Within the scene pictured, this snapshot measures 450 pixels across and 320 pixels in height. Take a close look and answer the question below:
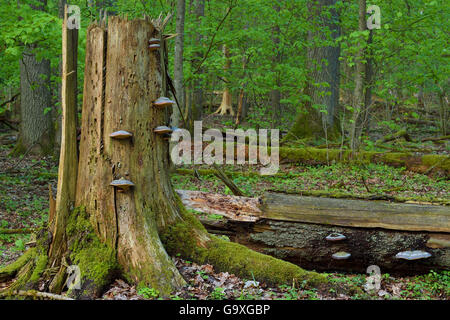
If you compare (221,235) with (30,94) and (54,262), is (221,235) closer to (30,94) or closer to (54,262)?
(54,262)

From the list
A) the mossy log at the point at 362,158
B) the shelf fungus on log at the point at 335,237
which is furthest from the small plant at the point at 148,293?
the mossy log at the point at 362,158

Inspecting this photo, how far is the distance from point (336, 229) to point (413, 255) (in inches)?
36.9

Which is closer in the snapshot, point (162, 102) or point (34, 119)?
point (162, 102)

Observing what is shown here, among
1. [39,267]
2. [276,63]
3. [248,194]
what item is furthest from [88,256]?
[276,63]

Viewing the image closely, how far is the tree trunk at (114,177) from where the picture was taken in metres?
3.90

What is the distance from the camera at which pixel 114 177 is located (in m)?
3.96

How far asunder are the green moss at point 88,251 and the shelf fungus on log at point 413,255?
3.38 metres

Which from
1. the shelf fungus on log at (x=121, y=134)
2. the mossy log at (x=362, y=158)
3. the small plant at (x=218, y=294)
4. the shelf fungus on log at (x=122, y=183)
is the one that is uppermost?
the shelf fungus on log at (x=121, y=134)

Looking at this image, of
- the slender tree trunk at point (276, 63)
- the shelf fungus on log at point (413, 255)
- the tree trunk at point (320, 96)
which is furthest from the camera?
the tree trunk at point (320, 96)

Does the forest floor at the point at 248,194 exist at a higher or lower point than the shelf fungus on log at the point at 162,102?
lower
